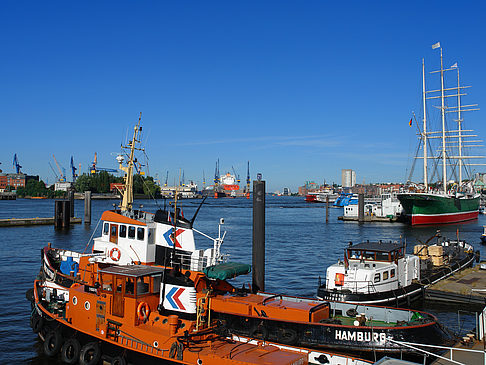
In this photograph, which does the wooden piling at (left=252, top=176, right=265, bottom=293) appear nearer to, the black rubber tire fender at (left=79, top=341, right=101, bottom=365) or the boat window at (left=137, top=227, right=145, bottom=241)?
the boat window at (left=137, top=227, right=145, bottom=241)

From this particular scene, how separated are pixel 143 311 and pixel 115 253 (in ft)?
16.0

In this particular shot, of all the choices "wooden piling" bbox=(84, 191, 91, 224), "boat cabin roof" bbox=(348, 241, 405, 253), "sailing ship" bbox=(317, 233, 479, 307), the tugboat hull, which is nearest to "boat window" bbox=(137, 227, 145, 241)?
the tugboat hull

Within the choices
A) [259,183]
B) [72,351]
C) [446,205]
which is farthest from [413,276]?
[446,205]

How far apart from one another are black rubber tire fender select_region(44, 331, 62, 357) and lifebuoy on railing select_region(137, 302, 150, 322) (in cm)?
532

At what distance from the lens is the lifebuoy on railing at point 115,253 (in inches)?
798

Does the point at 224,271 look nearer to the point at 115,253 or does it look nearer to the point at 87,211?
the point at 115,253

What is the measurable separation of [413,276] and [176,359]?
1951 cm

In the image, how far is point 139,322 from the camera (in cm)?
1628

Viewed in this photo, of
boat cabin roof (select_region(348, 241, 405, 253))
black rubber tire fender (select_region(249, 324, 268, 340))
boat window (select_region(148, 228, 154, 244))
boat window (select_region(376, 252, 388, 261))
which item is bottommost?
black rubber tire fender (select_region(249, 324, 268, 340))

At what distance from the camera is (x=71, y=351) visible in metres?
18.2

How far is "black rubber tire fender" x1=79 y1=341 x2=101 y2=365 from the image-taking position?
17.0 meters

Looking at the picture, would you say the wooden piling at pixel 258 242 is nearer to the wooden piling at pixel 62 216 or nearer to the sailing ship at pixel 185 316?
the sailing ship at pixel 185 316

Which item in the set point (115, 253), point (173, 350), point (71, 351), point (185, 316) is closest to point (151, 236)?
point (115, 253)

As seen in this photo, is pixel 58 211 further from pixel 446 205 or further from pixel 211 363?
pixel 446 205
